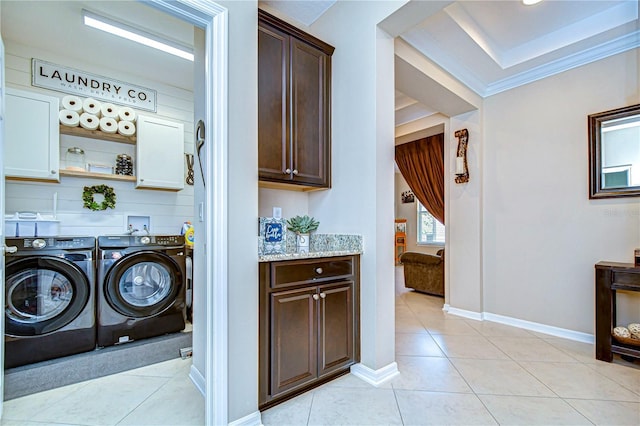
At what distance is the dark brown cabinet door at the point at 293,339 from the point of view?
171 cm

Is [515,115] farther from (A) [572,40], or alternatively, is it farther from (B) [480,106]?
(A) [572,40]

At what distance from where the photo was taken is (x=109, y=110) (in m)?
2.96

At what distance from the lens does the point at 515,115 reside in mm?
3287

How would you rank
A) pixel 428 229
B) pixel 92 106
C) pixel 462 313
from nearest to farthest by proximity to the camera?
pixel 92 106
pixel 462 313
pixel 428 229

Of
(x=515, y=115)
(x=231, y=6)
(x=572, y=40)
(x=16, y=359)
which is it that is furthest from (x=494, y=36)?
(x=16, y=359)

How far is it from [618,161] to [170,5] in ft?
12.1

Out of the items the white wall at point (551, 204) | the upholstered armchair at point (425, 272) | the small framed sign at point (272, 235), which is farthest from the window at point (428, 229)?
the small framed sign at point (272, 235)

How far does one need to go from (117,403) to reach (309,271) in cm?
145

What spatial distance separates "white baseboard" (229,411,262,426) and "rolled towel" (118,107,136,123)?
3.08 m

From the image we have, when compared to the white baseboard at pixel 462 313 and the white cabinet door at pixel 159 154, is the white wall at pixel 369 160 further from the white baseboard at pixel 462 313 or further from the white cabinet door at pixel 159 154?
the white cabinet door at pixel 159 154

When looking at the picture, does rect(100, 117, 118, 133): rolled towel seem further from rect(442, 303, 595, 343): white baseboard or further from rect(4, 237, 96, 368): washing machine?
rect(442, 303, 595, 343): white baseboard

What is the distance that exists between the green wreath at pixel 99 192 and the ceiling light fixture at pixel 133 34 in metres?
1.48

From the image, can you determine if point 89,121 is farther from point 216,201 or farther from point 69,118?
→ point 216,201

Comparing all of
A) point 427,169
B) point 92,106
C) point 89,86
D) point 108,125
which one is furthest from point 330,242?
point 427,169
